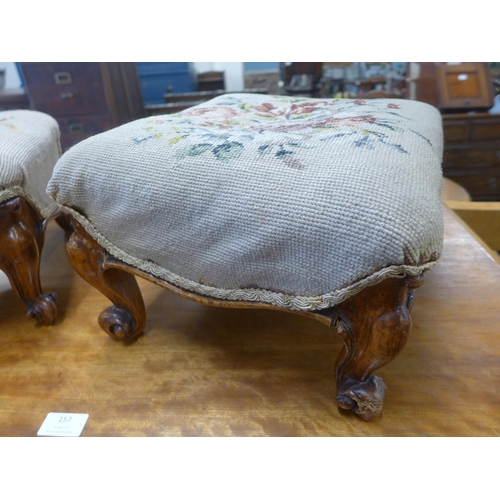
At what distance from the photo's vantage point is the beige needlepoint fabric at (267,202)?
38cm

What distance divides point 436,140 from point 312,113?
233 millimetres

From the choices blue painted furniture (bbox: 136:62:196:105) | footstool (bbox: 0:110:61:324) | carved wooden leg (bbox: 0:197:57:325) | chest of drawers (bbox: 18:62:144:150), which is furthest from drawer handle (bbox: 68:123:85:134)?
carved wooden leg (bbox: 0:197:57:325)

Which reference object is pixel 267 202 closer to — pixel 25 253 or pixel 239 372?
pixel 239 372

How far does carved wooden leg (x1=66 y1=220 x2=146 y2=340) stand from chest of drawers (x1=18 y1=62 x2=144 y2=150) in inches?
36.1

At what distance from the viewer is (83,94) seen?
134cm

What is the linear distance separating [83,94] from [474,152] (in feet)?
5.04

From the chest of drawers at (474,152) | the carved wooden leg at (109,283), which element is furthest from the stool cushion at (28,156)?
the chest of drawers at (474,152)

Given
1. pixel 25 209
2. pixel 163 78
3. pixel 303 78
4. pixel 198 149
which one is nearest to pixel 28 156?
pixel 25 209

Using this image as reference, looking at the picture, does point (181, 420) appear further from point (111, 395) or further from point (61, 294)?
point (61, 294)

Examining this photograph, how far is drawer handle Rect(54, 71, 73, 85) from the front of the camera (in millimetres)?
1299

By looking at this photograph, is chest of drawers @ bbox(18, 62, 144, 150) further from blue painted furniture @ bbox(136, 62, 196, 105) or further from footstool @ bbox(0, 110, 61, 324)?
footstool @ bbox(0, 110, 61, 324)

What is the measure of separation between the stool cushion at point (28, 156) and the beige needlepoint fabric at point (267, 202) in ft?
0.59

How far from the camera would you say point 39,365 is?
700mm

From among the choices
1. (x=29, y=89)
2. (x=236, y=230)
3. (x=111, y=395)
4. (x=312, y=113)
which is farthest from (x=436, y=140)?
(x=29, y=89)
